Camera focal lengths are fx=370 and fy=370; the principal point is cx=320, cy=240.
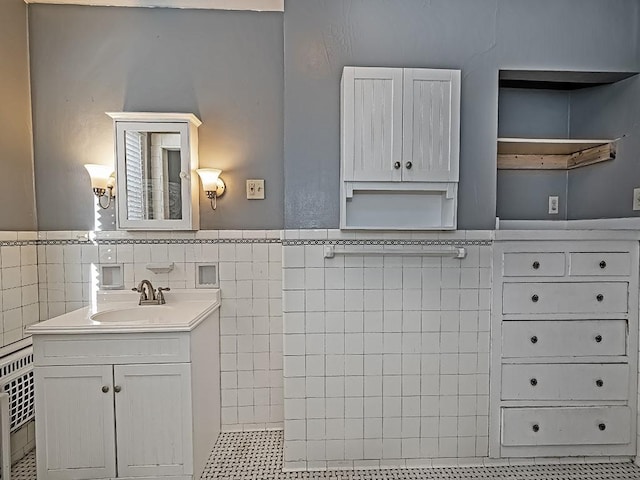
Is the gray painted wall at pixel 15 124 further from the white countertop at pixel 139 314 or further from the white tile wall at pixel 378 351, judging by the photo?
the white tile wall at pixel 378 351

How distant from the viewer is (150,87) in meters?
2.15

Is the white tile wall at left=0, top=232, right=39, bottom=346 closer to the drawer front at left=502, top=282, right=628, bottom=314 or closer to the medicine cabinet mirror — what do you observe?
the medicine cabinet mirror

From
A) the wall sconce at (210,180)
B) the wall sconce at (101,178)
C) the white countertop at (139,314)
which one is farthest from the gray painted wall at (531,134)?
the wall sconce at (101,178)

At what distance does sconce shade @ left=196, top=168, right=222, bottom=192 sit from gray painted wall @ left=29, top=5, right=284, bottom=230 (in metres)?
0.09

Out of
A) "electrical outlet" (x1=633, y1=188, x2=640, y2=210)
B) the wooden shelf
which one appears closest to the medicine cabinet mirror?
the wooden shelf

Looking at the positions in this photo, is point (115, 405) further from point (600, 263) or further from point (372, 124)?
point (600, 263)

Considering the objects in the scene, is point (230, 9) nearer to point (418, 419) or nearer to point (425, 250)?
point (425, 250)

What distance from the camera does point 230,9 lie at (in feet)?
7.02

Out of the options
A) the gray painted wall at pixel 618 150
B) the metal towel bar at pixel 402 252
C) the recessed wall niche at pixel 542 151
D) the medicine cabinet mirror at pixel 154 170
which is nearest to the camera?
the metal towel bar at pixel 402 252

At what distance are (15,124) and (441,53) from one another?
2.30 meters

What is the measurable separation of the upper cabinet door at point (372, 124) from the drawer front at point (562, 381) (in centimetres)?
118

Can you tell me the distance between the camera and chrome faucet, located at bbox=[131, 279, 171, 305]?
2074 millimetres

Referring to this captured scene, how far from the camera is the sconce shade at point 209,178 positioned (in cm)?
211

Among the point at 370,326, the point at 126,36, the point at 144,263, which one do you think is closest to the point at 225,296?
the point at 144,263
